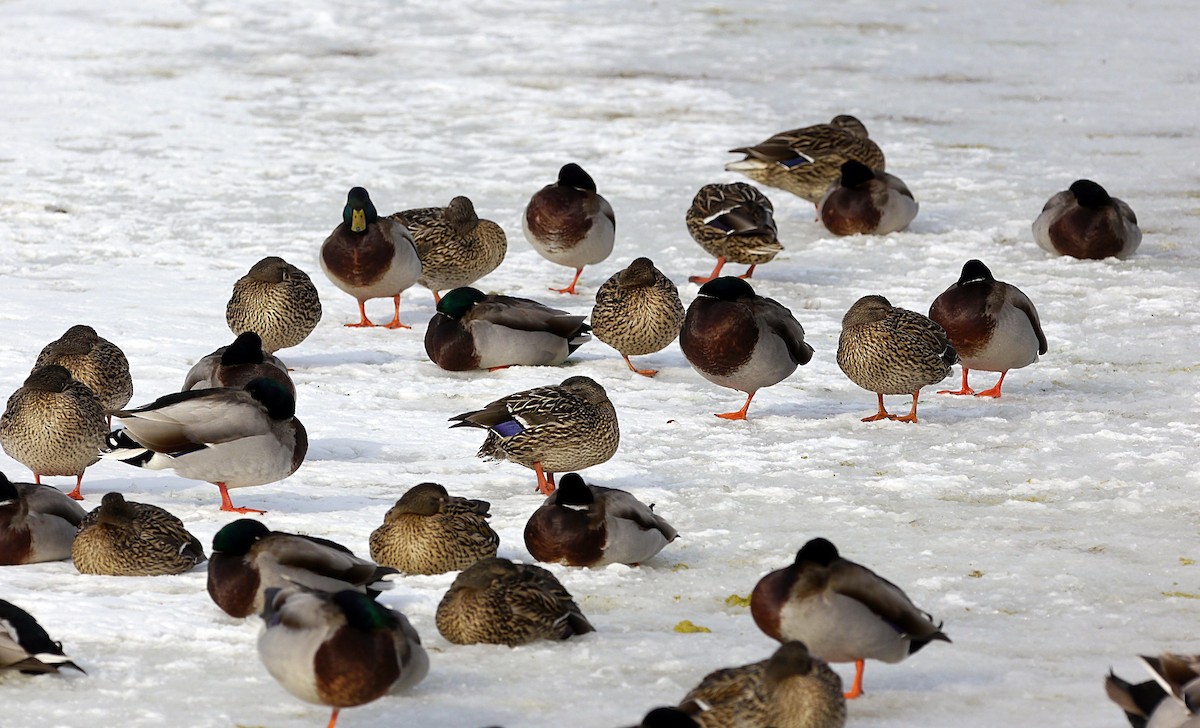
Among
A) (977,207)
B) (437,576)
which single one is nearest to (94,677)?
(437,576)

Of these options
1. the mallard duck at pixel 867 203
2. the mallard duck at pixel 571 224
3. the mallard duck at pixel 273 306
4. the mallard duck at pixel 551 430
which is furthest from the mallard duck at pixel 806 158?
the mallard duck at pixel 551 430

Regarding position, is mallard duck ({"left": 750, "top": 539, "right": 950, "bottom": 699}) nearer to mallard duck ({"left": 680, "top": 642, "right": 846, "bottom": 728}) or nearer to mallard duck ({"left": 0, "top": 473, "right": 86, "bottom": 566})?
mallard duck ({"left": 680, "top": 642, "right": 846, "bottom": 728})

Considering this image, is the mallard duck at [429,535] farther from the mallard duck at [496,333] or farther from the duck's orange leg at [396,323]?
the duck's orange leg at [396,323]

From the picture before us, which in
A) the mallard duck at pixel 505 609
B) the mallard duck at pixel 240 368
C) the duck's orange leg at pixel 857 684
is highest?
the mallard duck at pixel 240 368

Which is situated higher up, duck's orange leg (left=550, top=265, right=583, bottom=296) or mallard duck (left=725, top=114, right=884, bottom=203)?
mallard duck (left=725, top=114, right=884, bottom=203)

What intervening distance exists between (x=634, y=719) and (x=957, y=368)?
16.0 feet

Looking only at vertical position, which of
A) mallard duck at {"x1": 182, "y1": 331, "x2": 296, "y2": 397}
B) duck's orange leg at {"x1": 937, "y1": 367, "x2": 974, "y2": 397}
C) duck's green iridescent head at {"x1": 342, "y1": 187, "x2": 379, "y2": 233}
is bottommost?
duck's orange leg at {"x1": 937, "y1": 367, "x2": 974, "y2": 397}

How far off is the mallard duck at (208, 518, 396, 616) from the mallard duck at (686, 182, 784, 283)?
5.33m

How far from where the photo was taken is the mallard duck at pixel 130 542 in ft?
16.9

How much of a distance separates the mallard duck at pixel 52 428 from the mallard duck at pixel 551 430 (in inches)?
59.2

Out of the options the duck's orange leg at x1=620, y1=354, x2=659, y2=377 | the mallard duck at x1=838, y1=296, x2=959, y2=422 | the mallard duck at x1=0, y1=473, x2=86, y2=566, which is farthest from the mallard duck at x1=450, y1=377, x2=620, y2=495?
the duck's orange leg at x1=620, y1=354, x2=659, y2=377

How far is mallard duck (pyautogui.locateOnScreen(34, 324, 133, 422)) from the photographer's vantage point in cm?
675

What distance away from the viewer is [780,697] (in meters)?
3.77

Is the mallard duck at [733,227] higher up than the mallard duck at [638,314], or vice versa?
the mallard duck at [733,227]
